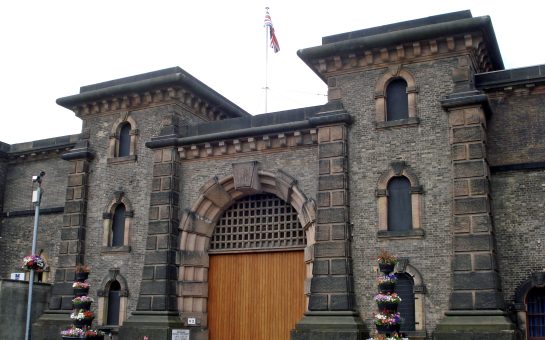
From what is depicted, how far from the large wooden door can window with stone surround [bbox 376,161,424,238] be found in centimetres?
348

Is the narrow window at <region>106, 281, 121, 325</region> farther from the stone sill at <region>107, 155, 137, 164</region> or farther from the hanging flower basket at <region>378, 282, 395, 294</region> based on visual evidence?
the hanging flower basket at <region>378, 282, 395, 294</region>

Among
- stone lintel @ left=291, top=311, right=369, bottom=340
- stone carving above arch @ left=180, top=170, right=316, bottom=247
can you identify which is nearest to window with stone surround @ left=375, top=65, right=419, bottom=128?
stone carving above arch @ left=180, top=170, right=316, bottom=247


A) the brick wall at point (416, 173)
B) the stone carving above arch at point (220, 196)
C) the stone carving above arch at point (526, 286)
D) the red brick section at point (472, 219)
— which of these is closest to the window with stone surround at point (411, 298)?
the brick wall at point (416, 173)

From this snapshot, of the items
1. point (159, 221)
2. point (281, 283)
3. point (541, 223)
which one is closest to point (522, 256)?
point (541, 223)

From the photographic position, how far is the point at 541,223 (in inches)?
736

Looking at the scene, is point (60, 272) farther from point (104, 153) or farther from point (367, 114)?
point (367, 114)

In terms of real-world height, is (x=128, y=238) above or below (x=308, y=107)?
below

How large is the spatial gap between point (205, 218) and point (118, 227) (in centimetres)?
343

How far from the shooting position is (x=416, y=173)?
19484 mm

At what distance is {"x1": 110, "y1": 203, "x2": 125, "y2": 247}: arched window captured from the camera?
951 inches

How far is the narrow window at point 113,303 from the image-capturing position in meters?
23.4

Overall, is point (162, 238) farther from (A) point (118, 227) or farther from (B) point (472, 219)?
(B) point (472, 219)

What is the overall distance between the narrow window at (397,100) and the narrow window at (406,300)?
15.6 ft

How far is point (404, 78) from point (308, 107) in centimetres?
329
